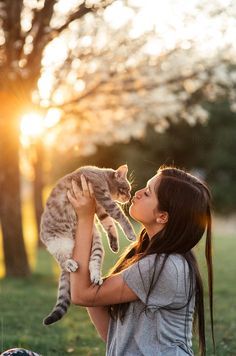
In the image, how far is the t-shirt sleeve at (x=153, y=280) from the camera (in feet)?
12.0

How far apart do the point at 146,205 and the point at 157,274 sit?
16.3 inches

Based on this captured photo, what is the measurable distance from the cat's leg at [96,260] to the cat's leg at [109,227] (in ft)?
0.62

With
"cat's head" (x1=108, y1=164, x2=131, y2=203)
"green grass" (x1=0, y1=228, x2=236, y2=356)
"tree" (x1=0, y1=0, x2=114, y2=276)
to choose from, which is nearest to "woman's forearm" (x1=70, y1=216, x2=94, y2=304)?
"cat's head" (x1=108, y1=164, x2=131, y2=203)

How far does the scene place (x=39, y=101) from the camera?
13.6 metres

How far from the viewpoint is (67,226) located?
3.95m

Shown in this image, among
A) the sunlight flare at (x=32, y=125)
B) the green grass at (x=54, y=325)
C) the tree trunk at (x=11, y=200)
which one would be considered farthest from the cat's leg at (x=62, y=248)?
the sunlight flare at (x=32, y=125)

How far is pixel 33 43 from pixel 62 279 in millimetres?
8118

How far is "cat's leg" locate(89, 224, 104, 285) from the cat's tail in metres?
0.21

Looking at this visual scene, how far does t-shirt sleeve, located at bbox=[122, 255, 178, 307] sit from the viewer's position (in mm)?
3664

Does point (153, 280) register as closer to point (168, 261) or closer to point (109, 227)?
point (168, 261)

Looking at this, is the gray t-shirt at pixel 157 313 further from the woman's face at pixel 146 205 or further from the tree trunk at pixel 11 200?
the tree trunk at pixel 11 200

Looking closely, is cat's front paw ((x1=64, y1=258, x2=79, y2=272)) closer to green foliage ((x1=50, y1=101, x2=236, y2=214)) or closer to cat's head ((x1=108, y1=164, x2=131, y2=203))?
cat's head ((x1=108, y1=164, x2=131, y2=203))

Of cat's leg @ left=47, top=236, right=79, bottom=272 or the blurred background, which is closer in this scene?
cat's leg @ left=47, top=236, right=79, bottom=272

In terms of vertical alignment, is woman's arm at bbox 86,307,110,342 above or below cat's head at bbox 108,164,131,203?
below
